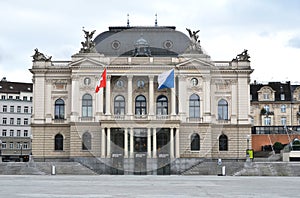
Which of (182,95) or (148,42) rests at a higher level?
(148,42)

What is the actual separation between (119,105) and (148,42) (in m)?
9.00

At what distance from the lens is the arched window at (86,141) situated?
78.9 meters

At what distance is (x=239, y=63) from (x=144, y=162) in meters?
17.9

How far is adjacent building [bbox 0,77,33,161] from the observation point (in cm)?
11369

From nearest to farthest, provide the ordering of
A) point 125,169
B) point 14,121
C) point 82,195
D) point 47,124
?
point 82,195 → point 125,169 → point 47,124 → point 14,121

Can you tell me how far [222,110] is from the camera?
82.1 m

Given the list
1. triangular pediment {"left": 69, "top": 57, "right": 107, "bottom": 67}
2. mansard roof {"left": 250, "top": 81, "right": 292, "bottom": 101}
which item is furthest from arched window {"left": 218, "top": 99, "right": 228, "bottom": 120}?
mansard roof {"left": 250, "top": 81, "right": 292, "bottom": 101}

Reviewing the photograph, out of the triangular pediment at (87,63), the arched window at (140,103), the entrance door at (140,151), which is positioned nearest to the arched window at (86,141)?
the entrance door at (140,151)

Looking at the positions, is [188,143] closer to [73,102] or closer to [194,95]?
[194,95]

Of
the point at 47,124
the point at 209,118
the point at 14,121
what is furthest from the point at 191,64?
the point at 14,121

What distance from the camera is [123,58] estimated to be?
80188 mm

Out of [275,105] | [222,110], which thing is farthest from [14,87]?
[222,110]

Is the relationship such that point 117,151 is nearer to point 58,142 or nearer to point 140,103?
point 140,103

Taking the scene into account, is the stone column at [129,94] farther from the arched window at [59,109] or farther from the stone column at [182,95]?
the arched window at [59,109]
